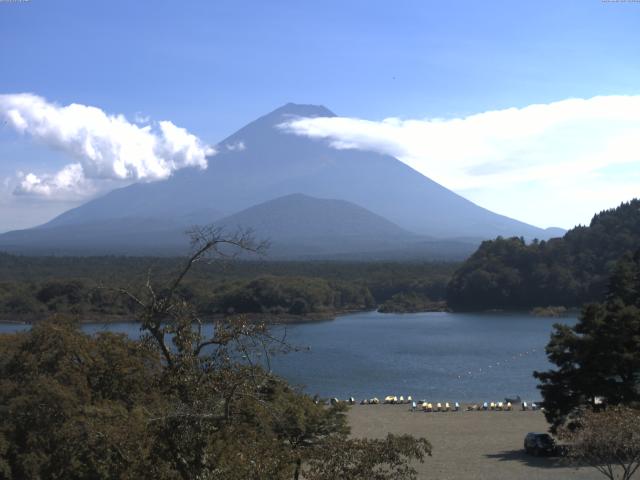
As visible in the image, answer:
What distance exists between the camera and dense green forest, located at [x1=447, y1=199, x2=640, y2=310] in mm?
45531

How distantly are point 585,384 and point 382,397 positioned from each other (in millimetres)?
9744

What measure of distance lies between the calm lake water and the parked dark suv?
7.65m

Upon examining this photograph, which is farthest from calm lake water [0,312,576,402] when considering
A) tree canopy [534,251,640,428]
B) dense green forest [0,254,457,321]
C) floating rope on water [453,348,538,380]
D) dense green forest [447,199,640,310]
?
tree canopy [534,251,640,428]

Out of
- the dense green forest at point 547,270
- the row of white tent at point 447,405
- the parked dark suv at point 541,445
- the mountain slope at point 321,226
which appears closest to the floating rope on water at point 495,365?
the row of white tent at point 447,405

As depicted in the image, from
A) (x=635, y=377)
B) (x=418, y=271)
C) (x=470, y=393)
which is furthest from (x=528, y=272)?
(x=635, y=377)

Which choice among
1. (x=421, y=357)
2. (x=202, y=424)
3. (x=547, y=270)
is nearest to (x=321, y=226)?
(x=547, y=270)

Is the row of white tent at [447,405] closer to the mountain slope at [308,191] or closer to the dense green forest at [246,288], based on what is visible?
the dense green forest at [246,288]

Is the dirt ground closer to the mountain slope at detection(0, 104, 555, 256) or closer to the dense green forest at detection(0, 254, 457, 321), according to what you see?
the dense green forest at detection(0, 254, 457, 321)

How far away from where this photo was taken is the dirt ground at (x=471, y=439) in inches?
Result: 422

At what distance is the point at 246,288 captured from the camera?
147ft

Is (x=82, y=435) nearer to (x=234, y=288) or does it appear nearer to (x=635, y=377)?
(x=635, y=377)

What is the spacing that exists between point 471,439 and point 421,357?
14489 mm

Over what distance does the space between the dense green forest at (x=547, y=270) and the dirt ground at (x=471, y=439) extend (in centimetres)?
2994

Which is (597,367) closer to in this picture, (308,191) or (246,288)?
(246,288)
